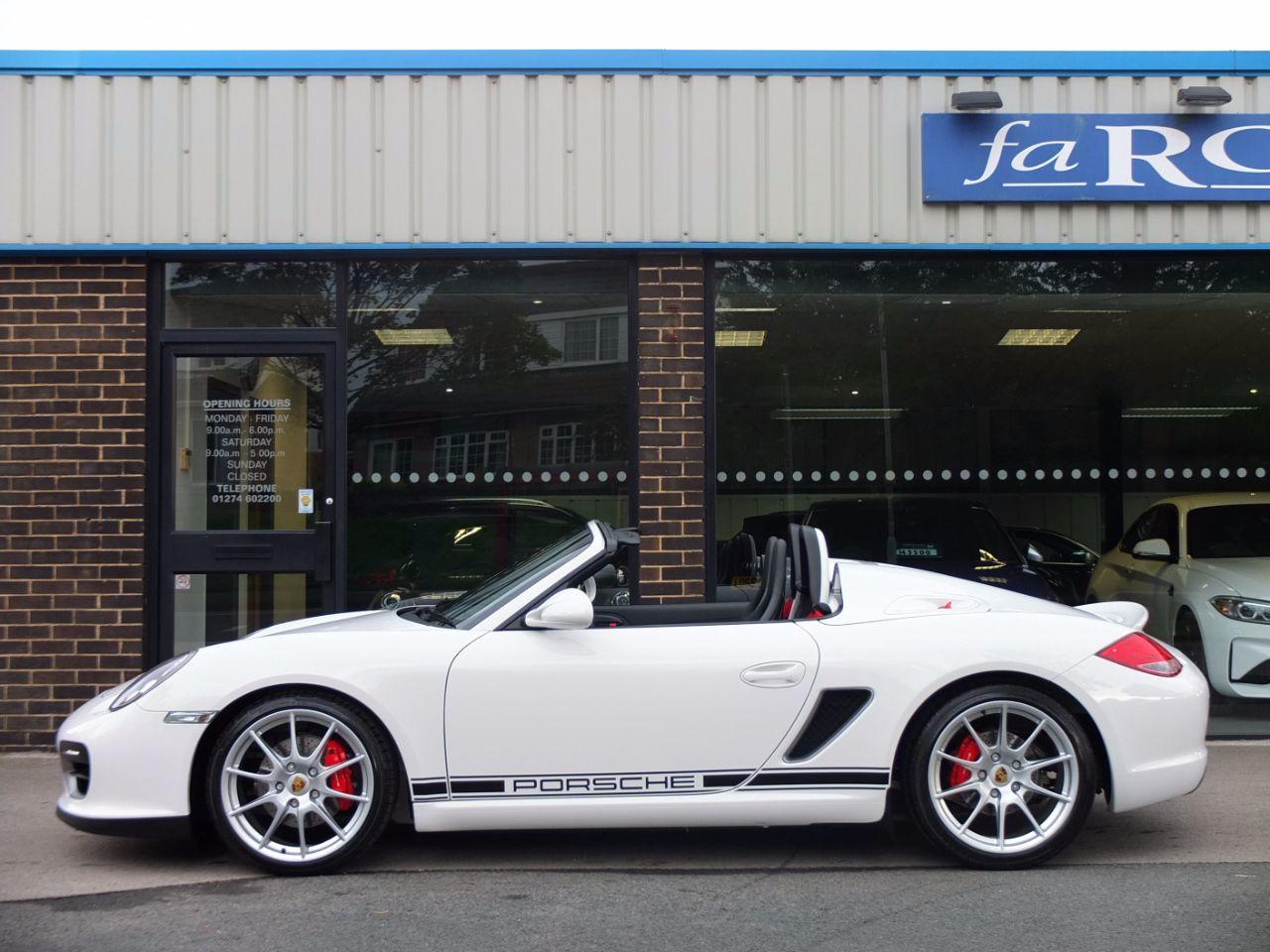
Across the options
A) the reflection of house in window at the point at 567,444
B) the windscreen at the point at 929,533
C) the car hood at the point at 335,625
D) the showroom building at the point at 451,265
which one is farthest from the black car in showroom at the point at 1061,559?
the car hood at the point at 335,625

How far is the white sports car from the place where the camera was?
446cm

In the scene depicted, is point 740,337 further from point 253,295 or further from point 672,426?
point 253,295

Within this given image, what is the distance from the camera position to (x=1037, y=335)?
827 cm

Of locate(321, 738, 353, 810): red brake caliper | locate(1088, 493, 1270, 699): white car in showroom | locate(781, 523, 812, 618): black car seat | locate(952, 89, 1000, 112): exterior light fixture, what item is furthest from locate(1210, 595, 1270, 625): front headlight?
locate(321, 738, 353, 810): red brake caliper

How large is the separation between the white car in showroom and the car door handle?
414 centimetres

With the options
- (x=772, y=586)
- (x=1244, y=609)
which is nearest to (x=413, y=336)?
(x=772, y=586)

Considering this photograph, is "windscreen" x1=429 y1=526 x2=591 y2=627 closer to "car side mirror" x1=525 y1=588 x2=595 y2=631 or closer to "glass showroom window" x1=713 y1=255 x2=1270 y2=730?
"car side mirror" x1=525 y1=588 x2=595 y2=631

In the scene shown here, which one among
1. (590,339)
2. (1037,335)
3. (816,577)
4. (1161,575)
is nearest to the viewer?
(816,577)

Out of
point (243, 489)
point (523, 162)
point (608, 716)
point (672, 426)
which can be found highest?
point (523, 162)

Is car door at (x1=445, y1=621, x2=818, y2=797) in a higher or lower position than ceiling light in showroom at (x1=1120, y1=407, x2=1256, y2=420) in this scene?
lower

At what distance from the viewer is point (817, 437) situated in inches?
318

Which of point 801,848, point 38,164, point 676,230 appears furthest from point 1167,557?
point 38,164

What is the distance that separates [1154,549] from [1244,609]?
0.74m

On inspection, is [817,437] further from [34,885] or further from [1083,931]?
[34,885]
